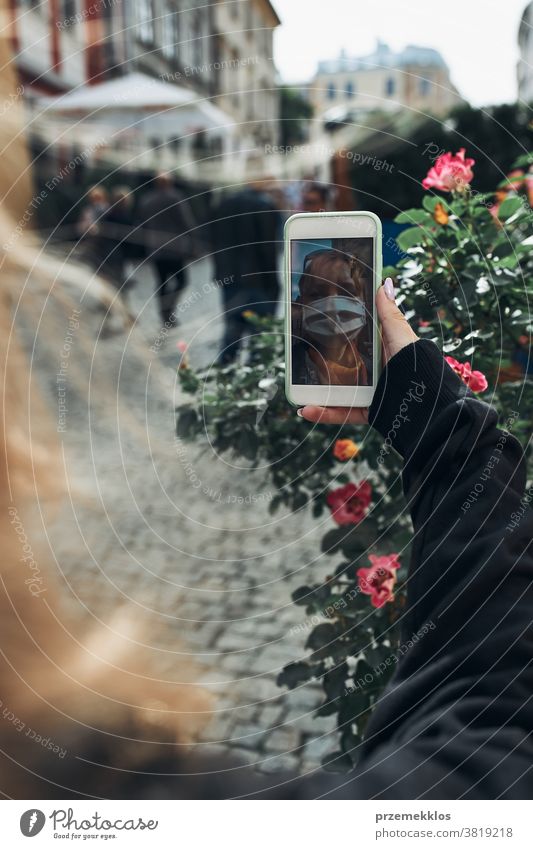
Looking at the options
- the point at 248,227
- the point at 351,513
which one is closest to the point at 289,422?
the point at 351,513

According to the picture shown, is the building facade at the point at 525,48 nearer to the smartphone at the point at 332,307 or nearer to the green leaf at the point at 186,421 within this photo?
the smartphone at the point at 332,307

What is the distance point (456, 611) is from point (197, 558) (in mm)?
2260

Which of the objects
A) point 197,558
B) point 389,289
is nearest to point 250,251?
point 197,558

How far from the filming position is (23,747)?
1685 mm

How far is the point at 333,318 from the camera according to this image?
124 cm

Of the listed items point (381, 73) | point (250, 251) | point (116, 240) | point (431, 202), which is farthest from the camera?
point (116, 240)

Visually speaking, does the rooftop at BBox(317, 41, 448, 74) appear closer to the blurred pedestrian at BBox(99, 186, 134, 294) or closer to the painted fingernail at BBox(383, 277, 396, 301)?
the painted fingernail at BBox(383, 277, 396, 301)

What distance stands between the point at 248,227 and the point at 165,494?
187 centimetres

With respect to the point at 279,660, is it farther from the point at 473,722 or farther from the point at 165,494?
the point at 473,722

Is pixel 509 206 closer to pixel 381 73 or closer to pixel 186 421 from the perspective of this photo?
pixel 186 421

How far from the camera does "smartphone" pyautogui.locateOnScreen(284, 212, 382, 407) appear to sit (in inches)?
47.8

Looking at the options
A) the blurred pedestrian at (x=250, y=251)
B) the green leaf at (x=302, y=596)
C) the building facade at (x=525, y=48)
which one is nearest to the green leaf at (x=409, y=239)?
the building facade at (x=525, y=48)

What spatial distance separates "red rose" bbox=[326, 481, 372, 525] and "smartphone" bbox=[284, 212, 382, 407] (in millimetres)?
456

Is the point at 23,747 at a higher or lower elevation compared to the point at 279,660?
lower
